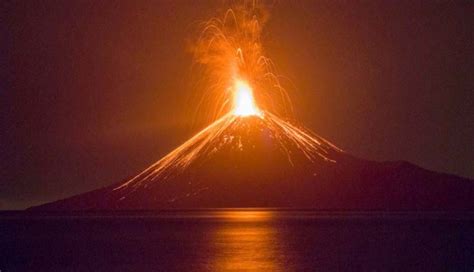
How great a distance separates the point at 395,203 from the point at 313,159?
2282 centimetres

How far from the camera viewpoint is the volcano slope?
130625mm

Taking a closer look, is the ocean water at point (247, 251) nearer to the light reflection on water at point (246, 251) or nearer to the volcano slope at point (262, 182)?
the light reflection on water at point (246, 251)

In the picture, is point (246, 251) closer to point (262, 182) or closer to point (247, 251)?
point (247, 251)

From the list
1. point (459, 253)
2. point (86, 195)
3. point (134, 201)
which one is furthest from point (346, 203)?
point (459, 253)

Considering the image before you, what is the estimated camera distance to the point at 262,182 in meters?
143

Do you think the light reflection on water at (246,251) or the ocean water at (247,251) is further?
the light reflection on water at (246,251)

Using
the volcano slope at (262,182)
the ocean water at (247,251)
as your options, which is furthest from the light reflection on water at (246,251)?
the volcano slope at (262,182)

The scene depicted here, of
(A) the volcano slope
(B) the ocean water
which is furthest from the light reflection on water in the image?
(A) the volcano slope

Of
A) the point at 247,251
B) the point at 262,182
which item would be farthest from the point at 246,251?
the point at 262,182

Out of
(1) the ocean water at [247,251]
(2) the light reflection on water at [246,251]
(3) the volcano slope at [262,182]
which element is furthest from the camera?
(3) the volcano slope at [262,182]

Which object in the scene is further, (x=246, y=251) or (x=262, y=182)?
(x=262, y=182)

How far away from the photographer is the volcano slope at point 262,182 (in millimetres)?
130625

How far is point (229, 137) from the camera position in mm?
146250

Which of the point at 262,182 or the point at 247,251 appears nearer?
the point at 247,251
